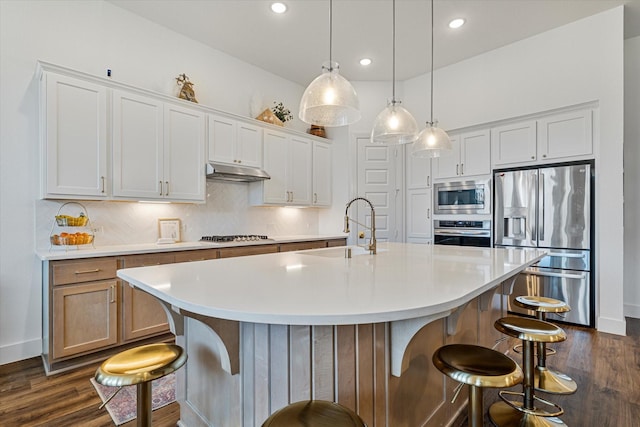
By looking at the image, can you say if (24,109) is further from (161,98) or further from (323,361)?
(323,361)

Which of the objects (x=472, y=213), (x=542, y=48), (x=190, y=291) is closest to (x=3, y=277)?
(x=190, y=291)

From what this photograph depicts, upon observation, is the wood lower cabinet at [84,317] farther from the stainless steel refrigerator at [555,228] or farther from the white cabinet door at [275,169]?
the stainless steel refrigerator at [555,228]

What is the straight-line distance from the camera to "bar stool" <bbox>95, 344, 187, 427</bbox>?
3.80 ft

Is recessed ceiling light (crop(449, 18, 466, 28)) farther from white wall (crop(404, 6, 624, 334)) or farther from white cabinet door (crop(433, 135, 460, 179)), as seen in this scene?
white cabinet door (crop(433, 135, 460, 179))

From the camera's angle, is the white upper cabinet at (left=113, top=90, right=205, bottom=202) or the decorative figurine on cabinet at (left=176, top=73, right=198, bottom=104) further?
the decorative figurine on cabinet at (left=176, top=73, right=198, bottom=104)

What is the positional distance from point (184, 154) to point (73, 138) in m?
0.95

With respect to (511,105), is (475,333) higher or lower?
lower

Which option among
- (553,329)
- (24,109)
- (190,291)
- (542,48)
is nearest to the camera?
(190,291)

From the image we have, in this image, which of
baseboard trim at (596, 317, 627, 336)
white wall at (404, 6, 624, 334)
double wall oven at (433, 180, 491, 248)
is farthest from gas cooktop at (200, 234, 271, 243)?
baseboard trim at (596, 317, 627, 336)

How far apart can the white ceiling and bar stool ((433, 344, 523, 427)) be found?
128 inches

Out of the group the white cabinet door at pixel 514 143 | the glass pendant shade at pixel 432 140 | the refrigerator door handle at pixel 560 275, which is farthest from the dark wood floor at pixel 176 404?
the white cabinet door at pixel 514 143

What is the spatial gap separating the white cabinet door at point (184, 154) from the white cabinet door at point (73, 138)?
56cm

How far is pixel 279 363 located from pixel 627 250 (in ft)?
15.3

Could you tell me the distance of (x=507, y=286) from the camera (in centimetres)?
246
